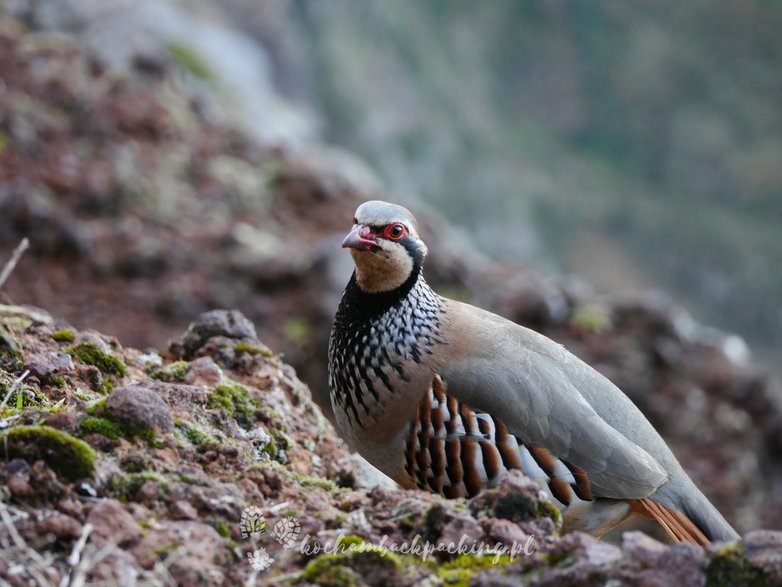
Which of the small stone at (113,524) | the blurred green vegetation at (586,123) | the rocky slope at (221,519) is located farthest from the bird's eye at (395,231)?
the blurred green vegetation at (586,123)

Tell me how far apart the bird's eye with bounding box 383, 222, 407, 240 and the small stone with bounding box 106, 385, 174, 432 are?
1.42 meters

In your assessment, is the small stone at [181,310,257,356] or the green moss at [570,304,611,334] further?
the green moss at [570,304,611,334]

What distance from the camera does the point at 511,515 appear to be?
276 centimetres

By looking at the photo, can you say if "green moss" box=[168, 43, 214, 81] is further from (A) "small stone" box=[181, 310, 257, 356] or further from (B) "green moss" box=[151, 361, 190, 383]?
(B) "green moss" box=[151, 361, 190, 383]

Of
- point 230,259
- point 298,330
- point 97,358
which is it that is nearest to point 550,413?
point 97,358

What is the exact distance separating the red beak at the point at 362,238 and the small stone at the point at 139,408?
126 centimetres

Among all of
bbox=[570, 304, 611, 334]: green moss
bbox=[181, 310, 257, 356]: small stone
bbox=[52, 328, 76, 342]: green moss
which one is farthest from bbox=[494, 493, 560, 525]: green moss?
bbox=[570, 304, 611, 334]: green moss

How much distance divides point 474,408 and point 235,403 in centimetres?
96

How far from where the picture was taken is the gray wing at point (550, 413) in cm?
386

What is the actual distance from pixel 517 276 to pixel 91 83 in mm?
5289

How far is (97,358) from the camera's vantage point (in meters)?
3.66

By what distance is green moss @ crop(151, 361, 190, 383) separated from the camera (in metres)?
3.69

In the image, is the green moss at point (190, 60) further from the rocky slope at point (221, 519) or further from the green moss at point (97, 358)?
the rocky slope at point (221, 519)

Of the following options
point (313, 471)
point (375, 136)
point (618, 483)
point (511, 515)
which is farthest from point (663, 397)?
point (375, 136)
